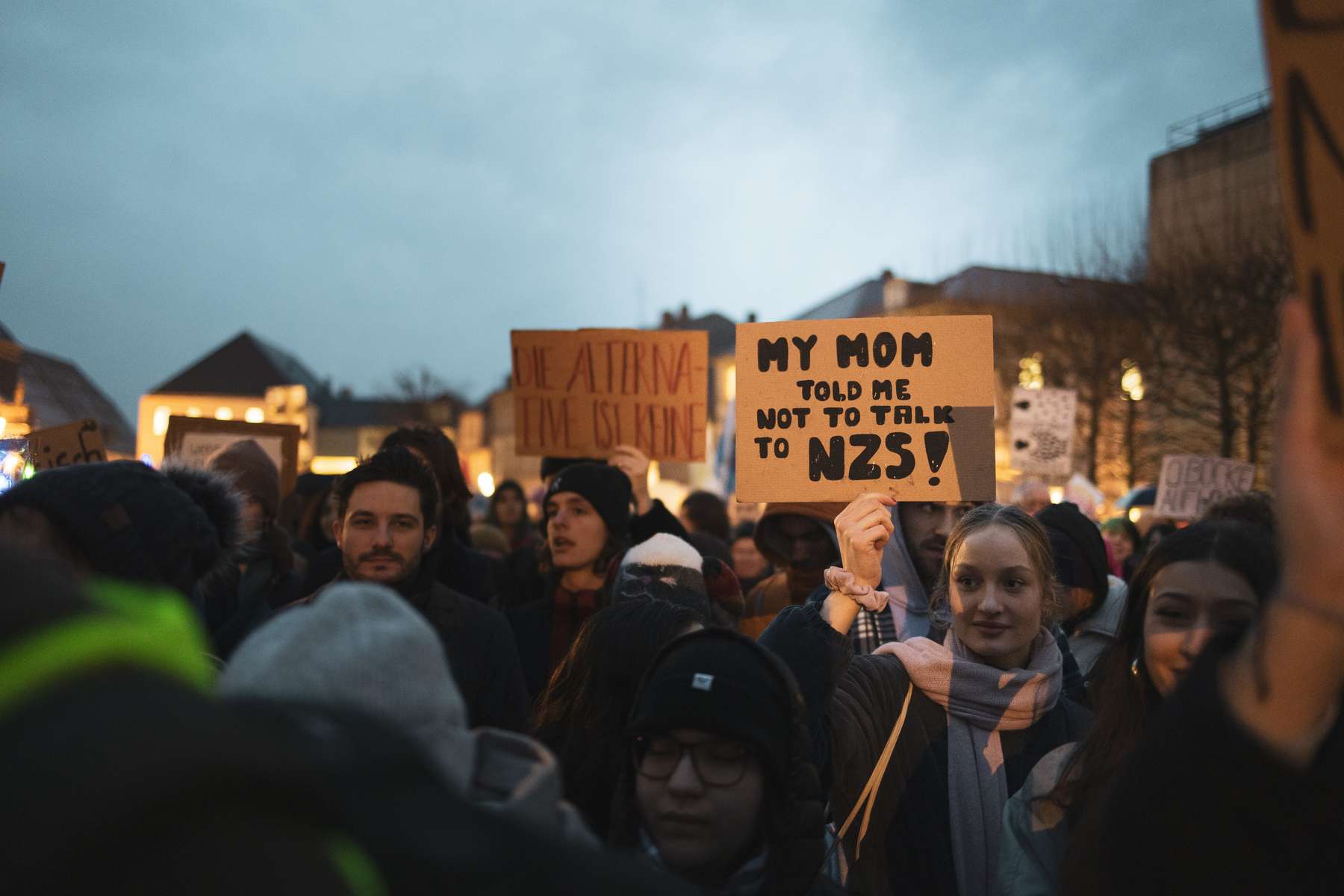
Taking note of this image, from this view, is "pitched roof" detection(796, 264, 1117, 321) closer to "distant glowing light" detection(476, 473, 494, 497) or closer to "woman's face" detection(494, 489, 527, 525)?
"distant glowing light" detection(476, 473, 494, 497)

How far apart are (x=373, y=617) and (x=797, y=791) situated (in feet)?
4.01

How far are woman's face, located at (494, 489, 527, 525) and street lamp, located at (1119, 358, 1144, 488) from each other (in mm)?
16400

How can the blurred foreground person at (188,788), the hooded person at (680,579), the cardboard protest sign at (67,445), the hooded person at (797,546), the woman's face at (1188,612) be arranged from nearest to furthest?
the blurred foreground person at (188,788)
the woman's face at (1188,612)
the hooded person at (680,579)
the cardboard protest sign at (67,445)
the hooded person at (797,546)

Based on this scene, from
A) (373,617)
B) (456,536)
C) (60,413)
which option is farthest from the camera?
(60,413)

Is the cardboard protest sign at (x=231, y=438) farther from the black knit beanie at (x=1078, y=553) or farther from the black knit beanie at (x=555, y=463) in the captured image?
the black knit beanie at (x=1078, y=553)

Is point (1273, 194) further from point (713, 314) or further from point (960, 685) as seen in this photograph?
point (713, 314)

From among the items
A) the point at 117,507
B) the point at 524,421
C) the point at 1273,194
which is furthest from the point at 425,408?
the point at 117,507

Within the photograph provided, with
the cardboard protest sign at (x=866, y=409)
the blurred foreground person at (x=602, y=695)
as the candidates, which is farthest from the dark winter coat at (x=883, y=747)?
the cardboard protest sign at (x=866, y=409)

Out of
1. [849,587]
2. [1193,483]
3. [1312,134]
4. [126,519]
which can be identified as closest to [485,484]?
[1193,483]

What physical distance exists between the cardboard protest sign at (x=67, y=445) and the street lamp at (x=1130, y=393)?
2100 cm

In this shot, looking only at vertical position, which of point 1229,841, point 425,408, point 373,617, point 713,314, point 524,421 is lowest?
point 1229,841

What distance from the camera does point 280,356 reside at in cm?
7175

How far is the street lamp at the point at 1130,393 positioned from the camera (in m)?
22.6

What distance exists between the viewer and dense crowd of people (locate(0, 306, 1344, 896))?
0.78 m
